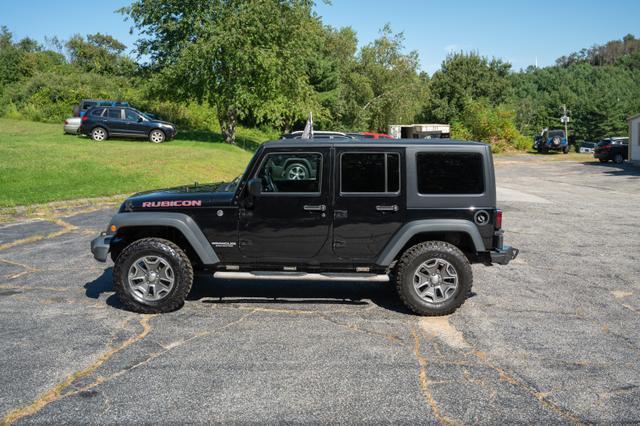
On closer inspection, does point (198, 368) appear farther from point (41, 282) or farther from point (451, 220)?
point (41, 282)

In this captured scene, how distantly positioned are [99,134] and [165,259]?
24553mm

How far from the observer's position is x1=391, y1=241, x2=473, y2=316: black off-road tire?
19.8 feet

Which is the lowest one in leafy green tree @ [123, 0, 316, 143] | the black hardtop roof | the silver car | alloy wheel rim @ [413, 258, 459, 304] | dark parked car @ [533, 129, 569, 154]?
alloy wheel rim @ [413, 258, 459, 304]

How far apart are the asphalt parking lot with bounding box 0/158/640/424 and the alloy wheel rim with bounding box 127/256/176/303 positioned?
24cm

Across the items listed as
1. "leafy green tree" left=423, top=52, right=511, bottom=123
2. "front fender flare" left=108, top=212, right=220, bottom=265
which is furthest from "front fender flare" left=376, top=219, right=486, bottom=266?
"leafy green tree" left=423, top=52, right=511, bottom=123

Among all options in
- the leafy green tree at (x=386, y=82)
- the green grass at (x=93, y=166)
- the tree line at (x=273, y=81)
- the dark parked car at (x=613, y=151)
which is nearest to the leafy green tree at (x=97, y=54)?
the tree line at (x=273, y=81)

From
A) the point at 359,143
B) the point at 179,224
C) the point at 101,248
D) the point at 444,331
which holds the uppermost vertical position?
the point at 359,143

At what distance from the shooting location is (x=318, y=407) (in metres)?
4.06

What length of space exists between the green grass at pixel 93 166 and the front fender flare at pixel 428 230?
11.3 m

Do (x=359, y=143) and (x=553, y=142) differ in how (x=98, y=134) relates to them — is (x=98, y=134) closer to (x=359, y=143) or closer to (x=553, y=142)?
(x=359, y=143)

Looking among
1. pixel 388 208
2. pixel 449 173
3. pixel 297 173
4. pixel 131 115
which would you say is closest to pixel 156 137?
pixel 131 115

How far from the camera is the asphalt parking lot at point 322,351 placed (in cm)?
406

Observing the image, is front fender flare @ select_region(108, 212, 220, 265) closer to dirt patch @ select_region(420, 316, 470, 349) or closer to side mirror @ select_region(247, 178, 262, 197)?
side mirror @ select_region(247, 178, 262, 197)

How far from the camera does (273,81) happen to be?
31391mm
